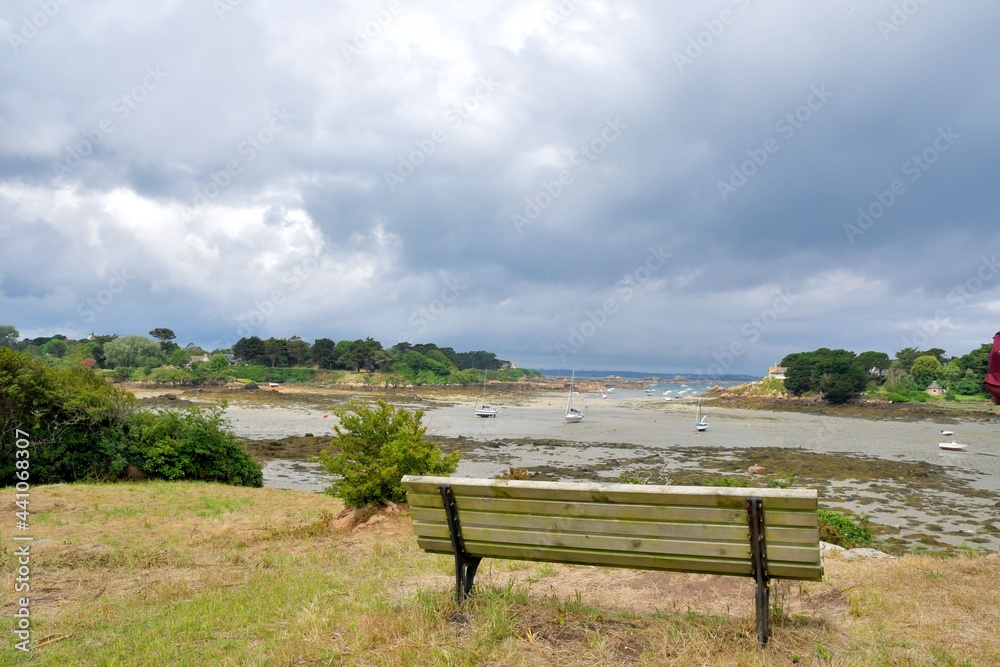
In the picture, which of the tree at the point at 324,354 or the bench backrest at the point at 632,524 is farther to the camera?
the tree at the point at 324,354

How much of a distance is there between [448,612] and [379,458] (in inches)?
228

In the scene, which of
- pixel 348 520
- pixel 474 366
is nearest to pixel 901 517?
pixel 348 520

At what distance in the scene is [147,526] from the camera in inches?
349

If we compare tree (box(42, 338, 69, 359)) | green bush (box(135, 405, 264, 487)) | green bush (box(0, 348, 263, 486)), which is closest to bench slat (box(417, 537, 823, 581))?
green bush (box(0, 348, 263, 486))

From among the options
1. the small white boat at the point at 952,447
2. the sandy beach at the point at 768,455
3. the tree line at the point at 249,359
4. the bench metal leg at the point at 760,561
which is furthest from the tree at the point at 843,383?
the bench metal leg at the point at 760,561

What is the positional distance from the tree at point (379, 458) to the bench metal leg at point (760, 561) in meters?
6.37

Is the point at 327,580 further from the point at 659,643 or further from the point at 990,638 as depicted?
the point at 990,638

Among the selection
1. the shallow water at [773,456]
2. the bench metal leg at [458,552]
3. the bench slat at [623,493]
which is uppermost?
the bench slat at [623,493]

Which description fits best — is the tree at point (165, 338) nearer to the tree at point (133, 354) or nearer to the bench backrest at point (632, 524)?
the tree at point (133, 354)

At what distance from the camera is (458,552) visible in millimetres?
3797

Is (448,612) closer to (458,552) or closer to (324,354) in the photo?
(458,552)

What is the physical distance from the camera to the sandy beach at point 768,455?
20.7 metres

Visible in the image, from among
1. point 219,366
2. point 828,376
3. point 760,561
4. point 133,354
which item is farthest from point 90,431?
point 133,354

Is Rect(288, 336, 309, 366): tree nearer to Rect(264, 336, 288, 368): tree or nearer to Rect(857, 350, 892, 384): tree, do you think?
Rect(264, 336, 288, 368): tree
